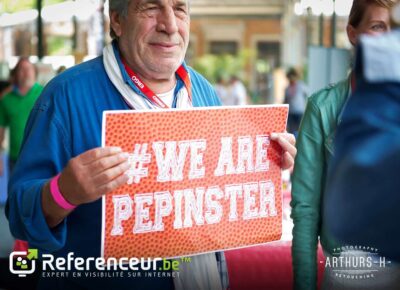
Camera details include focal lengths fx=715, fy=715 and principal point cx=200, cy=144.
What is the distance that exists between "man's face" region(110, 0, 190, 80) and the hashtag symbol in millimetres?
259

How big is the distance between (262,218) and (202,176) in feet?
0.79

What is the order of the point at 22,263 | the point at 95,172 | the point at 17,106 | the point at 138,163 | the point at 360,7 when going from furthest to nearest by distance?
Answer: 1. the point at 17,106
2. the point at 22,263
3. the point at 360,7
4. the point at 138,163
5. the point at 95,172

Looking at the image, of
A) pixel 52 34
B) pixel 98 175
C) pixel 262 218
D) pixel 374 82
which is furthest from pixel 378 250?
pixel 52 34

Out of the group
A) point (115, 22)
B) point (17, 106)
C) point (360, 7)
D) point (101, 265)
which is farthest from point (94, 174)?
point (17, 106)

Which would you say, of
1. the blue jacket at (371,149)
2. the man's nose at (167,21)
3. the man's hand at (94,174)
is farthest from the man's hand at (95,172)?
the blue jacket at (371,149)

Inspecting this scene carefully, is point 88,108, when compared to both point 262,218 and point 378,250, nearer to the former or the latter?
point 262,218

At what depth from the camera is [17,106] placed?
19.6 feet

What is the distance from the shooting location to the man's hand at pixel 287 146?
1.89m

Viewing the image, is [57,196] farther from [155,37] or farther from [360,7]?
[360,7]

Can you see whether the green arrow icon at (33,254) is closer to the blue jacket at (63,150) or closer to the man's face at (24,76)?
the blue jacket at (63,150)

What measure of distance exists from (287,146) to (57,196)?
25.1 inches

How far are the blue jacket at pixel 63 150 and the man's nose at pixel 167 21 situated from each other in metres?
0.16

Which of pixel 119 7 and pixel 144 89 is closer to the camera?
pixel 144 89

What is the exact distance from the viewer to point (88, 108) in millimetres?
1789
